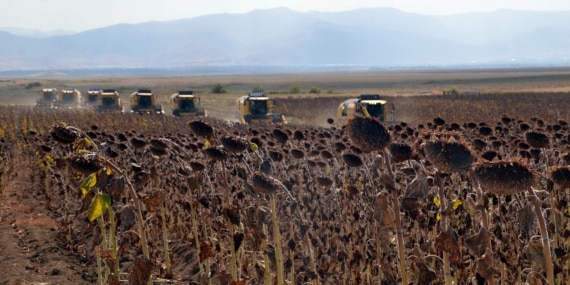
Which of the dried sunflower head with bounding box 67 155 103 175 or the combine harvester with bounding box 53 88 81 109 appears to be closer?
the dried sunflower head with bounding box 67 155 103 175

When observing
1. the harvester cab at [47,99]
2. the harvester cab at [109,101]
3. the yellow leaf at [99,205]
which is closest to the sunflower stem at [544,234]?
the yellow leaf at [99,205]

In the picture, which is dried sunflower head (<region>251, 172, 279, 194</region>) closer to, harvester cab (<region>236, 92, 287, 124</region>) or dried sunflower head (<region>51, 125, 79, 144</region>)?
dried sunflower head (<region>51, 125, 79, 144</region>)

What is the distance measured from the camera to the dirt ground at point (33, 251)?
888 centimetres

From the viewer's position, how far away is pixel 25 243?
1102cm

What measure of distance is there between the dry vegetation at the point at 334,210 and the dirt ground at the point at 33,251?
0.21m

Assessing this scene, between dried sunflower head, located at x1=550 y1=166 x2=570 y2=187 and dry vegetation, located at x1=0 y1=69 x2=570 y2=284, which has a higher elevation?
dried sunflower head, located at x1=550 y1=166 x2=570 y2=187

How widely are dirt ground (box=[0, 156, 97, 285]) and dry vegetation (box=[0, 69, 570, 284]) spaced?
208 millimetres

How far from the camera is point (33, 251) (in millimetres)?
10508

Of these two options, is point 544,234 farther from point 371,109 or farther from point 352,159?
point 371,109

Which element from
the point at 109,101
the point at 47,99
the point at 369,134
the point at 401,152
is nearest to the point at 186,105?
the point at 109,101

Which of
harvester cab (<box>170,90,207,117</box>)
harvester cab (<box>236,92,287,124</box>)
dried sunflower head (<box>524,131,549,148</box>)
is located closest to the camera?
dried sunflower head (<box>524,131,549,148</box>)

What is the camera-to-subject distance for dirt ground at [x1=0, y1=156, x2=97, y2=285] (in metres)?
8.88

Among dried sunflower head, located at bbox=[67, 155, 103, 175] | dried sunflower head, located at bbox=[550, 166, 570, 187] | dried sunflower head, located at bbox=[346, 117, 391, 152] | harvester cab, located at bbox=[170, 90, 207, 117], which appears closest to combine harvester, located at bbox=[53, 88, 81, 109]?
harvester cab, located at bbox=[170, 90, 207, 117]

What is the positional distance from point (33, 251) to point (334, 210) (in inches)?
183
